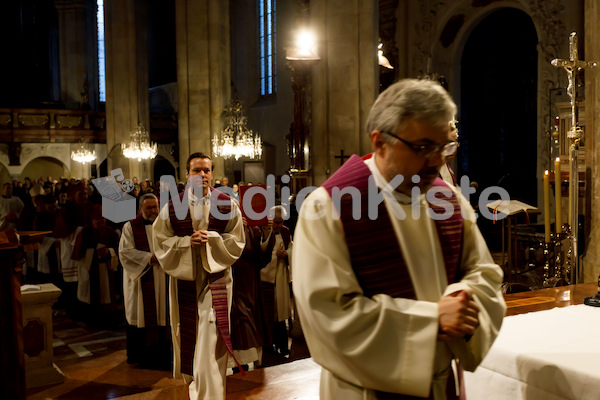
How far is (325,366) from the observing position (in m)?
1.77

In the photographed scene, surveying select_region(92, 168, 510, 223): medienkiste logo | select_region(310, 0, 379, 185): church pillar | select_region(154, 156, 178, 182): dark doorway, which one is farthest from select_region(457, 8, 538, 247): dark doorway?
select_region(154, 156, 178, 182): dark doorway

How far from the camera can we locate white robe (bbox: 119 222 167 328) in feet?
20.7

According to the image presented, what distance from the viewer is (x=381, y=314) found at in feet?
5.50

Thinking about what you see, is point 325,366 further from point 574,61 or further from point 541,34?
point 541,34

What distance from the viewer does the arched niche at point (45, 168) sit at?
25.6m

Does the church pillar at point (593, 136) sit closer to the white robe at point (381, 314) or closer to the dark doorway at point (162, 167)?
the white robe at point (381, 314)

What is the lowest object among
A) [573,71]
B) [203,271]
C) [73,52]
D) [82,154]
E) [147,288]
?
[147,288]

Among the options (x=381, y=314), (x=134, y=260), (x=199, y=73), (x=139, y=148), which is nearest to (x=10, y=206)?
(x=199, y=73)

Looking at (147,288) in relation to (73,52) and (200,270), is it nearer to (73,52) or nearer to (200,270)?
(200,270)

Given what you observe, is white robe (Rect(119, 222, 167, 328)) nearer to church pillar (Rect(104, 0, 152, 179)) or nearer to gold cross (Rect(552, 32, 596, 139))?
gold cross (Rect(552, 32, 596, 139))

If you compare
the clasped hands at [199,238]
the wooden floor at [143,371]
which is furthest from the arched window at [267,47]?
the clasped hands at [199,238]

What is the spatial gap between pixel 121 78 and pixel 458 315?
751 inches

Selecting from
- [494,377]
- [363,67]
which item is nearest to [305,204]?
[494,377]

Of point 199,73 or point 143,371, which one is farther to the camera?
point 199,73
